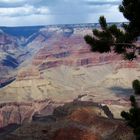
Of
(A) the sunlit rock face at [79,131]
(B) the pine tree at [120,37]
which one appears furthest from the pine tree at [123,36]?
(A) the sunlit rock face at [79,131]

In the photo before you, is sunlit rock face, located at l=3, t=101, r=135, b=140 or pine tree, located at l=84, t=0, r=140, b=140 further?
sunlit rock face, located at l=3, t=101, r=135, b=140

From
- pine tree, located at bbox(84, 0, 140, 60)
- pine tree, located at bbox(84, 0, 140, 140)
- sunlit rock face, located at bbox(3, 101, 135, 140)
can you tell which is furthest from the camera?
sunlit rock face, located at bbox(3, 101, 135, 140)

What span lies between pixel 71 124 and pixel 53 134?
3.02 metres

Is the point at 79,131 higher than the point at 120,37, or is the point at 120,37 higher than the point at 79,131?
the point at 120,37

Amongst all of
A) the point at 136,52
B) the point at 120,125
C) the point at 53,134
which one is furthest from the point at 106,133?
the point at 136,52

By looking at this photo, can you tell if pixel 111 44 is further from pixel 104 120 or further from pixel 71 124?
pixel 104 120

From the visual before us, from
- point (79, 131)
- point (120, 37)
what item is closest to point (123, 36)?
point (120, 37)

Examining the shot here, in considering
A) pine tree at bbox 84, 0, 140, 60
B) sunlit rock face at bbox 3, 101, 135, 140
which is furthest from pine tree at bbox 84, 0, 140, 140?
sunlit rock face at bbox 3, 101, 135, 140

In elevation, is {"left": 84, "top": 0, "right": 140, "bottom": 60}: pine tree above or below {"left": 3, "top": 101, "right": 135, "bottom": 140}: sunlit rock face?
above

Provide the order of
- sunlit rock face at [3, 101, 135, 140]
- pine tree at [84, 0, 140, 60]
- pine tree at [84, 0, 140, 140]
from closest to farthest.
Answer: pine tree at [84, 0, 140, 140] < pine tree at [84, 0, 140, 60] < sunlit rock face at [3, 101, 135, 140]

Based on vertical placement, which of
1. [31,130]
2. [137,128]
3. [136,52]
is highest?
[136,52]

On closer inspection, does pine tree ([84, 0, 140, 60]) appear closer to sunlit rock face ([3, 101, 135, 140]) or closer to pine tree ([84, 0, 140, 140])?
pine tree ([84, 0, 140, 140])

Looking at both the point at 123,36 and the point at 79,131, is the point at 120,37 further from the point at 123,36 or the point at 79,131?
the point at 79,131

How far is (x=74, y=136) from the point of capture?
58.6 m
